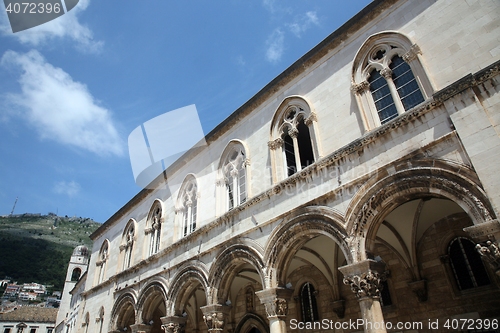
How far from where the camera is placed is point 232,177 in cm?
1234

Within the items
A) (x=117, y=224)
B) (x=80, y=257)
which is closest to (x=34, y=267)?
(x=80, y=257)

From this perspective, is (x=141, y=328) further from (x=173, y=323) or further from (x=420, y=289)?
(x=420, y=289)

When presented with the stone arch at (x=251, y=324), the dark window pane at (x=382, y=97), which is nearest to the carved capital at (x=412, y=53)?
the dark window pane at (x=382, y=97)

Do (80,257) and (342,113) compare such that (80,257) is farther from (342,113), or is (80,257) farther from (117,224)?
(342,113)

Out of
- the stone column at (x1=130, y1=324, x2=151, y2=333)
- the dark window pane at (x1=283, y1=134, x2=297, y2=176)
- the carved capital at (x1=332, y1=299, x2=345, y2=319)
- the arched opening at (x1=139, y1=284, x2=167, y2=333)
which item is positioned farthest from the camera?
the arched opening at (x1=139, y1=284, x2=167, y2=333)

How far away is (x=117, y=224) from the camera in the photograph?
1961 cm

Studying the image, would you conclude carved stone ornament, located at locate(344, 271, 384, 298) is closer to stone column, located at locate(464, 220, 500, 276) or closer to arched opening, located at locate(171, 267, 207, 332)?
stone column, located at locate(464, 220, 500, 276)

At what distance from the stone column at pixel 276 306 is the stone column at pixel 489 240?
4650mm

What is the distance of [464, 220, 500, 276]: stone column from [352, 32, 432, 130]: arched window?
319 cm

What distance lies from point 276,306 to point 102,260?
15044 mm

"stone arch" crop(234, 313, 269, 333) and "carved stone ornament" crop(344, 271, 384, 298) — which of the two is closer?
"carved stone ornament" crop(344, 271, 384, 298)

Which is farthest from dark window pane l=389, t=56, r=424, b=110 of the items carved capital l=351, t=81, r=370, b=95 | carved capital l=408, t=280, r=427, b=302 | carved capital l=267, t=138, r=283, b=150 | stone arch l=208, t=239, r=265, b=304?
stone arch l=208, t=239, r=265, b=304

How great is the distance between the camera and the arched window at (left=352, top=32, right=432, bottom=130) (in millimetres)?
7750

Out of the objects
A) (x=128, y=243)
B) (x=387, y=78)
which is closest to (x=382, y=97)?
(x=387, y=78)
